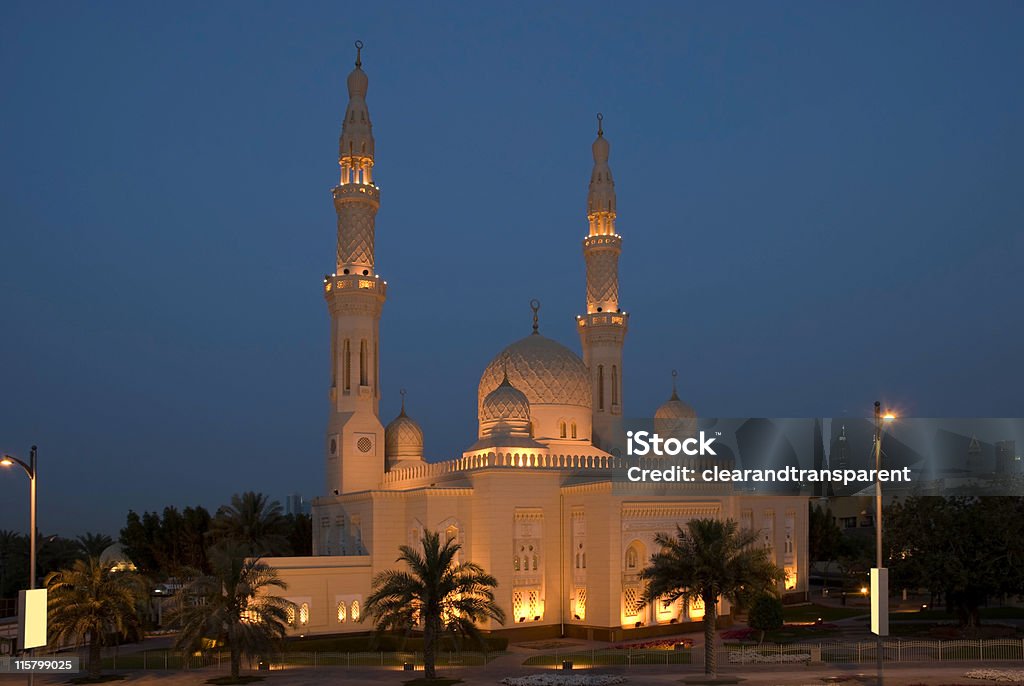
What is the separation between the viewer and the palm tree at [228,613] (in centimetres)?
2938

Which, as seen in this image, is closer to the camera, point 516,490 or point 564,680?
point 564,680

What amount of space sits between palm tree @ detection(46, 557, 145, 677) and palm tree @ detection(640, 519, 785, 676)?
51.2 feet

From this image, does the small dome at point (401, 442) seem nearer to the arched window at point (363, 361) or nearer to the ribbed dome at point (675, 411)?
the arched window at point (363, 361)

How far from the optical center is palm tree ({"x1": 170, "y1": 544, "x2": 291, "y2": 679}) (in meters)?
29.4

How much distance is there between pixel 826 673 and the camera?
2958 centimetres

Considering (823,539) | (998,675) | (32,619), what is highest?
(32,619)

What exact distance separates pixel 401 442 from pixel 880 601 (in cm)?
2925

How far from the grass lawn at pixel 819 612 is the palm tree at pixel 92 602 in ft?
86.1

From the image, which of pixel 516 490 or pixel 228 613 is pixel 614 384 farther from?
pixel 228 613

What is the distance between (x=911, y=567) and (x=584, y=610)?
1219cm

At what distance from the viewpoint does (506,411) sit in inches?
1687

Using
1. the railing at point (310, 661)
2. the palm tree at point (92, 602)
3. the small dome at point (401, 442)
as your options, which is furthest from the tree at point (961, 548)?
the palm tree at point (92, 602)

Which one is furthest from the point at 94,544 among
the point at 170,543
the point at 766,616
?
the point at 766,616

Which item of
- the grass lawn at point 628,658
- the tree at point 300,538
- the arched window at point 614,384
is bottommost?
the grass lawn at point 628,658
